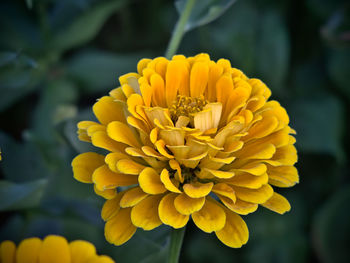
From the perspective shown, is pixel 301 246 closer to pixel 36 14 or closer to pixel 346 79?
pixel 346 79

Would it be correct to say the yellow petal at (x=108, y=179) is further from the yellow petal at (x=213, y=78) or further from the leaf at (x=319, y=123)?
the leaf at (x=319, y=123)

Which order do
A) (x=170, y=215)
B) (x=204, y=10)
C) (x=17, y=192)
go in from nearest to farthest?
(x=170, y=215) → (x=17, y=192) → (x=204, y=10)

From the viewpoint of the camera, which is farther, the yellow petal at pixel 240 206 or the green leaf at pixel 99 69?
the green leaf at pixel 99 69

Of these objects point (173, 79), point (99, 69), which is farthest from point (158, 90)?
point (99, 69)

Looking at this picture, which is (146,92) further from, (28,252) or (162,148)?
(28,252)

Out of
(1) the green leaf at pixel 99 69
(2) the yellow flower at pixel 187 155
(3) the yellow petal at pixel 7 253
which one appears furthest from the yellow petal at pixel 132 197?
(1) the green leaf at pixel 99 69

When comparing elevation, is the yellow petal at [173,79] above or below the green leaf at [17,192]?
above

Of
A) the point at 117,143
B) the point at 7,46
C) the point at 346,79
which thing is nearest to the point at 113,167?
the point at 117,143

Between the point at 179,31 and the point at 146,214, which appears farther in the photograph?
the point at 179,31
